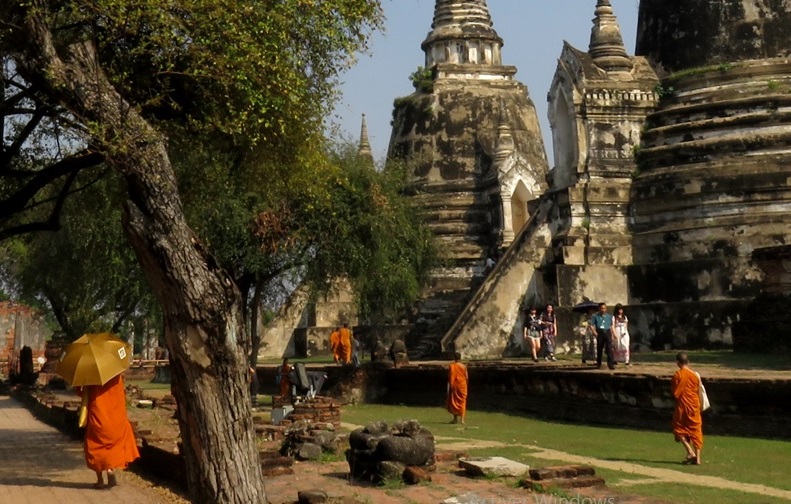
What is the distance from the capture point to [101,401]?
10.3 metres

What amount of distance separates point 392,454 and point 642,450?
327 cm

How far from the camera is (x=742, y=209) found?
19.5 m

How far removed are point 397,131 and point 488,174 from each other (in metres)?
3.94

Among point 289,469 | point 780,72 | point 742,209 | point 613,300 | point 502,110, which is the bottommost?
point 289,469

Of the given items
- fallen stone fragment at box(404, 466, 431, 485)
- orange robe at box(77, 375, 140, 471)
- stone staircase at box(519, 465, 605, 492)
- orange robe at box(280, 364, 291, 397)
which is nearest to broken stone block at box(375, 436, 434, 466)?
fallen stone fragment at box(404, 466, 431, 485)

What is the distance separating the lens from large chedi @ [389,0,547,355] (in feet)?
98.5

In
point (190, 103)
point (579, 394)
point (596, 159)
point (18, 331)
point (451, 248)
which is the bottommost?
point (579, 394)

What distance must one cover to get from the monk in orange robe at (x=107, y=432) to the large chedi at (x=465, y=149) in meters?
16.9

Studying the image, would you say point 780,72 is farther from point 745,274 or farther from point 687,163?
point 745,274

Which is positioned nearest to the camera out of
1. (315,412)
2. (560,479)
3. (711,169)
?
(560,479)

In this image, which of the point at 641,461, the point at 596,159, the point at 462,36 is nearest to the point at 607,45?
the point at 596,159

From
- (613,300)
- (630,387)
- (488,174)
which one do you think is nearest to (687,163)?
(613,300)

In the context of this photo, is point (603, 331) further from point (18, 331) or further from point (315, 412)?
point (18, 331)

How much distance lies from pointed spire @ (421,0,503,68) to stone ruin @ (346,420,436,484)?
25.3 meters
